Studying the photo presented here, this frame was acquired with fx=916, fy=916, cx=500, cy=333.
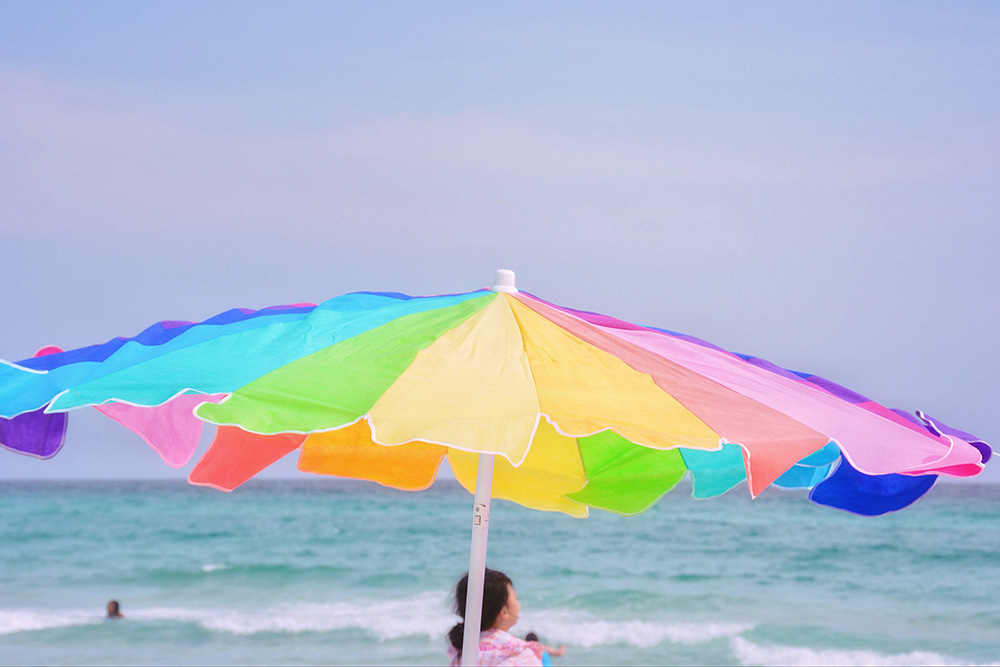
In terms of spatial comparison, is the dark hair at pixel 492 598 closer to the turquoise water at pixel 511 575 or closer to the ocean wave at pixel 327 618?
the turquoise water at pixel 511 575

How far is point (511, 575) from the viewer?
14.5 metres

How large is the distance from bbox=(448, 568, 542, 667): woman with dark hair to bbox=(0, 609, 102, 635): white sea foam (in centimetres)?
853

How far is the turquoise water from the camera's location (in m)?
9.75

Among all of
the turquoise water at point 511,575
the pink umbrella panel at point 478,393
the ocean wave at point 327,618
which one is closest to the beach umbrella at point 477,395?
the pink umbrella panel at point 478,393

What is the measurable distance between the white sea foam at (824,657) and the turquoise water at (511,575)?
3cm

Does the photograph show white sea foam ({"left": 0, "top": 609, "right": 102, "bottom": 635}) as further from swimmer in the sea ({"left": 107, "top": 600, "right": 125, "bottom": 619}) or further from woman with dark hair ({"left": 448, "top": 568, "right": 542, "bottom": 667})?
woman with dark hair ({"left": 448, "top": 568, "right": 542, "bottom": 667})

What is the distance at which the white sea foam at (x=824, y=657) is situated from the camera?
31.2 feet

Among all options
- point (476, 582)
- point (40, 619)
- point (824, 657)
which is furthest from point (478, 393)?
point (40, 619)

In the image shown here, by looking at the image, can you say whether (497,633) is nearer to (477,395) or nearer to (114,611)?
(477,395)

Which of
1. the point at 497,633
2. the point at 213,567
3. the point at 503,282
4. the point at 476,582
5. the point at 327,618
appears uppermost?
the point at 503,282

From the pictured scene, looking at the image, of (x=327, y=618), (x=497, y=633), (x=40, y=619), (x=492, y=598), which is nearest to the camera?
(x=497, y=633)

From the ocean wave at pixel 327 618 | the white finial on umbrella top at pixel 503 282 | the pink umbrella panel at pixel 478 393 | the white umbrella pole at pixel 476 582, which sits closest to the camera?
the pink umbrella panel at pixel 478 393

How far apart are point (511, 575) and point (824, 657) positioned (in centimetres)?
582

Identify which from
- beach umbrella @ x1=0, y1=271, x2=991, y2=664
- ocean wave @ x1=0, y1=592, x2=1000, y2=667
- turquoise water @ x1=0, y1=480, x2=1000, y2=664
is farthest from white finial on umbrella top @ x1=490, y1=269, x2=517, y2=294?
ocean wave @ x1=0, y1=592, x2=1000, y2=667
